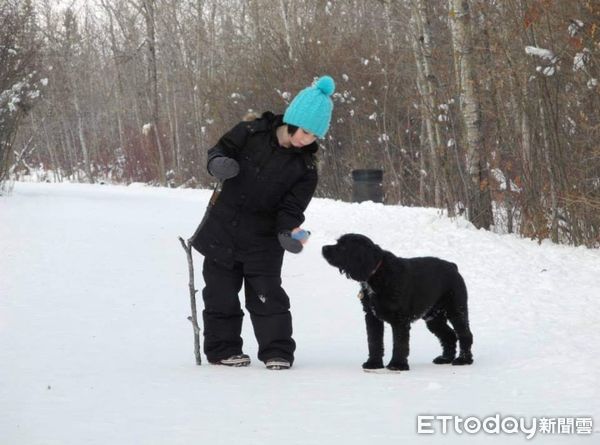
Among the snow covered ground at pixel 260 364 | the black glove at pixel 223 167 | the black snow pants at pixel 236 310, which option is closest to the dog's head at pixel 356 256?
the black snow pants at pixel 236 310

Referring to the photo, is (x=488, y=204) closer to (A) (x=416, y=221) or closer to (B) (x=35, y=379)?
(A) (x=416, y=221)

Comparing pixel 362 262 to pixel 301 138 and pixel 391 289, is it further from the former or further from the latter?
pixel 301 138

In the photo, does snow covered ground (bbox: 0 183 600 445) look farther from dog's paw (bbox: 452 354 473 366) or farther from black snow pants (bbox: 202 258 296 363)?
black snow pants (bbox: 202 258 296 363)

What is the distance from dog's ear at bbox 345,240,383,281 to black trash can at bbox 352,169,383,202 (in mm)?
12355

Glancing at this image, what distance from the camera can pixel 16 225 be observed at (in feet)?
37.9

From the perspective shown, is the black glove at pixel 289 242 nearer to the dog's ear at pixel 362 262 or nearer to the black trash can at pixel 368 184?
the dog's ear at pixel 362 262

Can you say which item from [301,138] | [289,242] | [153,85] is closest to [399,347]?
[289,242]

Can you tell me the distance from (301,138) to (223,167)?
0.51m

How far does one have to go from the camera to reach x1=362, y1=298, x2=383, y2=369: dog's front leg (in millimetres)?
5078

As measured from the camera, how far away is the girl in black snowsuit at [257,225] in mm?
5223

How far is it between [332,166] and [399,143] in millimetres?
2118

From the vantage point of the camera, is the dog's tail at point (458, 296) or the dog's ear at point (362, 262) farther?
the dog's tail at point (458, 296)

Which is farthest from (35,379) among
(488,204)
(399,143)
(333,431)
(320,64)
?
(320,64)

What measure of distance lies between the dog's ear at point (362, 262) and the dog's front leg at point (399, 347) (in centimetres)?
35
